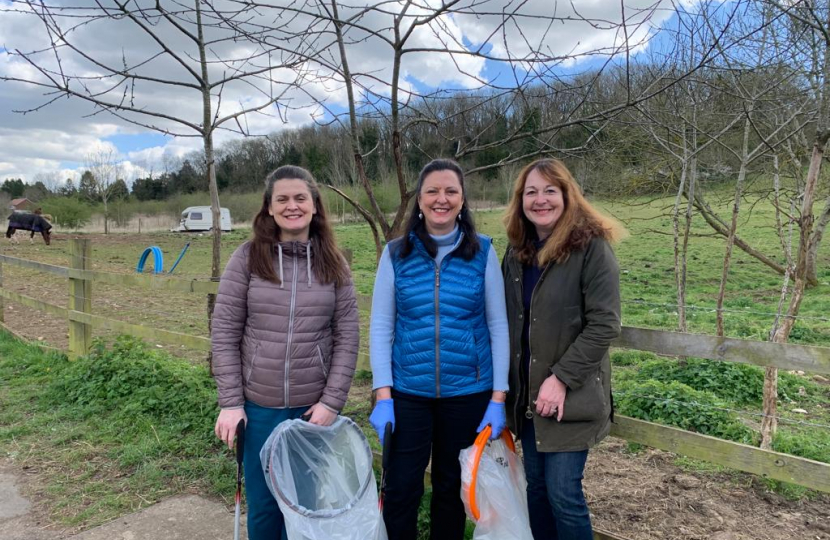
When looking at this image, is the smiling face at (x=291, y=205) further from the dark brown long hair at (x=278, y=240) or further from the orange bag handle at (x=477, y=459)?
the orange bag handle at (x=477, y=459)

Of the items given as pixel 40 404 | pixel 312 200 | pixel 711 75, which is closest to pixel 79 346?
pixel 40 404

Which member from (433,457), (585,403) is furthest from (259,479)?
(585,403)

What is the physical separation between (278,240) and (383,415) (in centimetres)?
89

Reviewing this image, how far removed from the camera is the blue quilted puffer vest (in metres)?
2.29

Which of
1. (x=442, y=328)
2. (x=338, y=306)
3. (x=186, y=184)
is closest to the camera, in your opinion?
(x=442, y=328)

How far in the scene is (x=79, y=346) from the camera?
560cm

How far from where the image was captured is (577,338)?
2092 mm

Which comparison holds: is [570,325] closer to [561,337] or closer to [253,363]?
[561,337]

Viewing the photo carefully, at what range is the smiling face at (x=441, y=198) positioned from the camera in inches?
91.9

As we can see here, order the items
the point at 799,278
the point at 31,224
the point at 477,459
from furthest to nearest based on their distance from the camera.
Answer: the point at 31,224 → the point at 799,278 → the point at 477,459

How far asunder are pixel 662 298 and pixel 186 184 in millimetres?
48883

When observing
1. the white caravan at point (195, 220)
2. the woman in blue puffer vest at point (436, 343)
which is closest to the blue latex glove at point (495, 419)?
the woman in blue puffer vest at point (436, 343)

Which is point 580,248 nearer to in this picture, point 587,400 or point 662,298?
point 587,400

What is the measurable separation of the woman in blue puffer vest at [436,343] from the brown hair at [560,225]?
0.45ft
